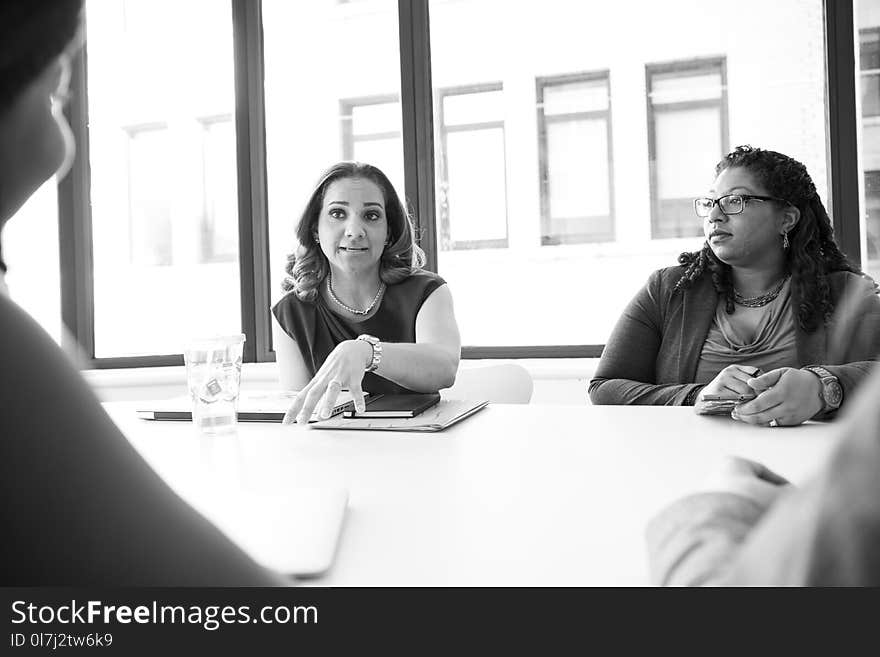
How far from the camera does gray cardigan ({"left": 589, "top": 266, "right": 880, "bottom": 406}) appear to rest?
1.35 meters

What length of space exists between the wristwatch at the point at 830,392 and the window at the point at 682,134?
5.29 feet

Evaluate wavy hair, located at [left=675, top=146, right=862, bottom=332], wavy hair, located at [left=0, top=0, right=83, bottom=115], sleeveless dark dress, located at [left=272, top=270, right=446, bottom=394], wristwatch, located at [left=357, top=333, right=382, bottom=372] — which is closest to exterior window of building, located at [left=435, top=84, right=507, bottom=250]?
sleeveless dark dress, located at [left=272, top=270, right=446, bottom=394]

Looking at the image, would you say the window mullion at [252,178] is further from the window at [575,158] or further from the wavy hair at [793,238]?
the wavy hair at [793,238]

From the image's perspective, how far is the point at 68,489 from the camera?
174mm

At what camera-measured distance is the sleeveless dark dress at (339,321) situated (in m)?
1.62

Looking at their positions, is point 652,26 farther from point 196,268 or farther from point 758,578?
point 758,578

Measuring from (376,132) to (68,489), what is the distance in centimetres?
268

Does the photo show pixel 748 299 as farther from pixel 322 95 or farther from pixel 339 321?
pixel 322 95

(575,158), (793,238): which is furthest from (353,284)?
(575,158)

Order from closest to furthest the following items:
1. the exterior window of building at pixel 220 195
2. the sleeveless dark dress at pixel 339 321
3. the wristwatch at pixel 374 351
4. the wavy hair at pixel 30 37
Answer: the wavy hair at pixel 30 37
the wristwatch at pixel 374 351
the sleeveless dark dress at pixel 339 321
the exterior window of building at pixel 220 195

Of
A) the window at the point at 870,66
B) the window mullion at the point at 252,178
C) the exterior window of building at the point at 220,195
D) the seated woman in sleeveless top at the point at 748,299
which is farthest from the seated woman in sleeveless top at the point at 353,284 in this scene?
the window at the point at 870,66

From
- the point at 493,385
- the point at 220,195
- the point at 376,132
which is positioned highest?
the point at 376,132

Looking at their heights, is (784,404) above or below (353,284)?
below

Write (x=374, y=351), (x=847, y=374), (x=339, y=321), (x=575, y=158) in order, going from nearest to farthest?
1. (x=847, y=374)
2. (x=374, y=351)
3. (x=339, y=321)
4. (x=575, y=158)
